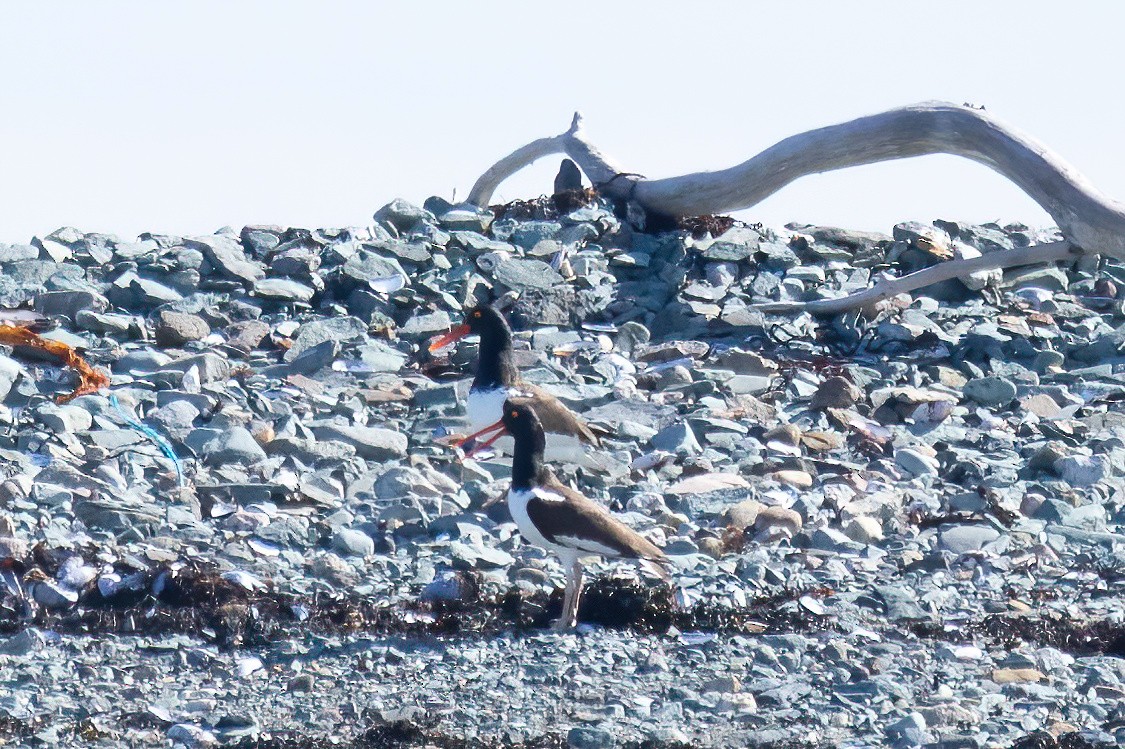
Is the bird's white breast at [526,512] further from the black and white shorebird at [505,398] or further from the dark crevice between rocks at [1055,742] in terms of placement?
the dark crevice between rocks at [1055,742]

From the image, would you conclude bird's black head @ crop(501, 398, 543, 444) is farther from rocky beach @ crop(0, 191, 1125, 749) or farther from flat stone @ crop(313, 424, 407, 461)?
flat stone @ crop(313, 424, 407, 461)

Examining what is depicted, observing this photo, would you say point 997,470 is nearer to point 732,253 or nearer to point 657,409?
point 657,409

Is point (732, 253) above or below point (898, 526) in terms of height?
above

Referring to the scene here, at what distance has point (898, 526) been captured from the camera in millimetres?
9156

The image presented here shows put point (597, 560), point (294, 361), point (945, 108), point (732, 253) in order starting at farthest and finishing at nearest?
point (732, 253), point (945, 108), point (294, 361), point (597, 560)

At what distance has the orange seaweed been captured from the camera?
11125mm

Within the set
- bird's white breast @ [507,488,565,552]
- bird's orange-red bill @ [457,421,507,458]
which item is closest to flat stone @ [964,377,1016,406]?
bird's orange-red bill @ [457,421,507,458]

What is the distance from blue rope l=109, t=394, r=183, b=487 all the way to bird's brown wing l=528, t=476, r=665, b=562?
2818mm

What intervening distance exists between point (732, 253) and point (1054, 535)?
6304mm

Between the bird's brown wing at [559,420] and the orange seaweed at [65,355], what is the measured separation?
3445 mm

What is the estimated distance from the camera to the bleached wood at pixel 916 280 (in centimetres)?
1373

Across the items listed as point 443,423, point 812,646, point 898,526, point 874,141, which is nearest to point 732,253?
point 874,141

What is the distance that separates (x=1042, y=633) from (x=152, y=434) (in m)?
5.71

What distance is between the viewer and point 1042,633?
7.46 m
